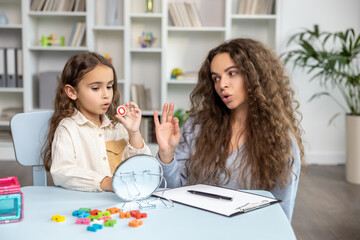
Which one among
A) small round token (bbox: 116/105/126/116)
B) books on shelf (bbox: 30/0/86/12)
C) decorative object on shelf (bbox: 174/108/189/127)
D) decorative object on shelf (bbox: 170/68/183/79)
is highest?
books on shelf (bbox: 30/0/86/12)

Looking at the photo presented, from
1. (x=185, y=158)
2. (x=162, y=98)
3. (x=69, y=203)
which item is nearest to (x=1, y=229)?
(x=69, y=203)

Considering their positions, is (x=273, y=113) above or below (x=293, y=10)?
below

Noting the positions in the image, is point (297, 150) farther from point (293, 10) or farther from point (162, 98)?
point (293, 10)

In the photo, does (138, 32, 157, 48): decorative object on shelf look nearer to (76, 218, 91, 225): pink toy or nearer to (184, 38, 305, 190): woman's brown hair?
(184, 38, 305, 190): woman's brown hair

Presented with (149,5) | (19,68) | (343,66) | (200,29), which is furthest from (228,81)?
(19,68)

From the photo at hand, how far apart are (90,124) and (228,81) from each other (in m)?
→ 0.53

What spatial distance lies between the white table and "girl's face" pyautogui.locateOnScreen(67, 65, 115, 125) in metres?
0.51

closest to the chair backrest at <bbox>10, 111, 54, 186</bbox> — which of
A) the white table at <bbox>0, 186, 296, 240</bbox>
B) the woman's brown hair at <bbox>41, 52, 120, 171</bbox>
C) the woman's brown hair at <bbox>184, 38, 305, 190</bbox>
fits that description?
the woman's brown hair at <bbox>41, 52, 120, 171</bbox>

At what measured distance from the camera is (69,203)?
109cm

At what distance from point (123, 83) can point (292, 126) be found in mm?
2917

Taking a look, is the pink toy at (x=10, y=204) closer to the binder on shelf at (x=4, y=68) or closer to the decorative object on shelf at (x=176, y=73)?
the decorative object on shelf at (x=176, y=73)

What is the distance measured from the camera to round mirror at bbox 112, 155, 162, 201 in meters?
1.08

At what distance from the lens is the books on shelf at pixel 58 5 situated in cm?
411

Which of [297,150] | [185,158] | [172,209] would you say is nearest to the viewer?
[172,209]
